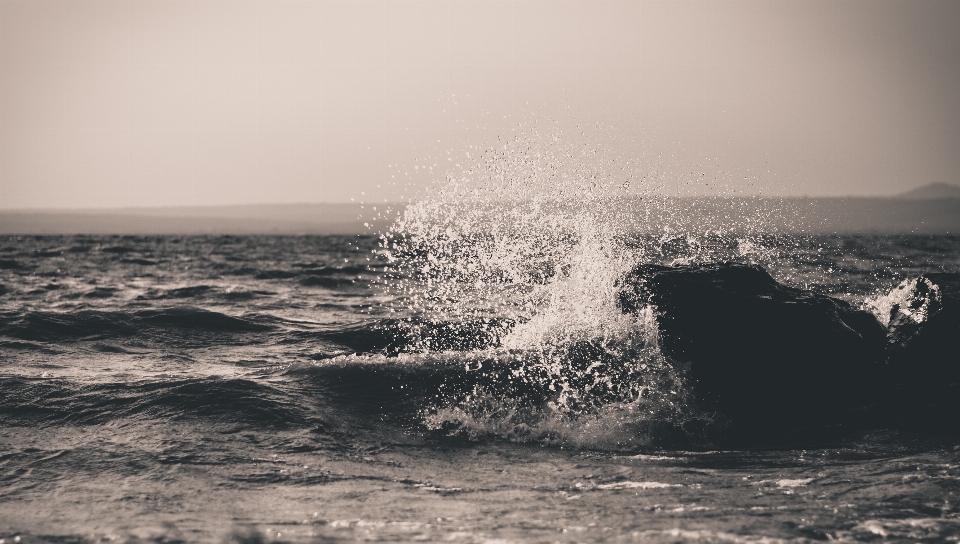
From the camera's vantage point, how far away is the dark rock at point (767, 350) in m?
6.71

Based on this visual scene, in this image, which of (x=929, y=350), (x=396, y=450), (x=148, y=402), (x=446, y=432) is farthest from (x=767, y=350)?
(x=148, y=402)

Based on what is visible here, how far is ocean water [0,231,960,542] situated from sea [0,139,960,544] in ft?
0.09

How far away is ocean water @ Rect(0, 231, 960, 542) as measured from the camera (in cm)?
412

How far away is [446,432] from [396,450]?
65 cm

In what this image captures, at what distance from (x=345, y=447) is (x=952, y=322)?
653 centimetres

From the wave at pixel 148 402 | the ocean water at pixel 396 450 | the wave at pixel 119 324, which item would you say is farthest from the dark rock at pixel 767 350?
the wave at pixel 119 324

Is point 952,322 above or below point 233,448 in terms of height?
above

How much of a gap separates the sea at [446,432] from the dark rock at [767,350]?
308 millimetres

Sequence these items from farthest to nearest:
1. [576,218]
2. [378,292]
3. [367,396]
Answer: [378,292]
[576,218]
[367,396]

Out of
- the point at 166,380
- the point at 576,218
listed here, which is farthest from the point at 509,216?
the point at 166,380

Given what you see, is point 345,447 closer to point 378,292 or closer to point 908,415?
point 908,415

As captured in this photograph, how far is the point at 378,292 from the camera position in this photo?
769 inches

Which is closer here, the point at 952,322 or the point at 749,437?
the point at 749,437

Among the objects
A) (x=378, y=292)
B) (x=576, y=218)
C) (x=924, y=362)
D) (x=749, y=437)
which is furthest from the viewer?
(x=378, y=292)
